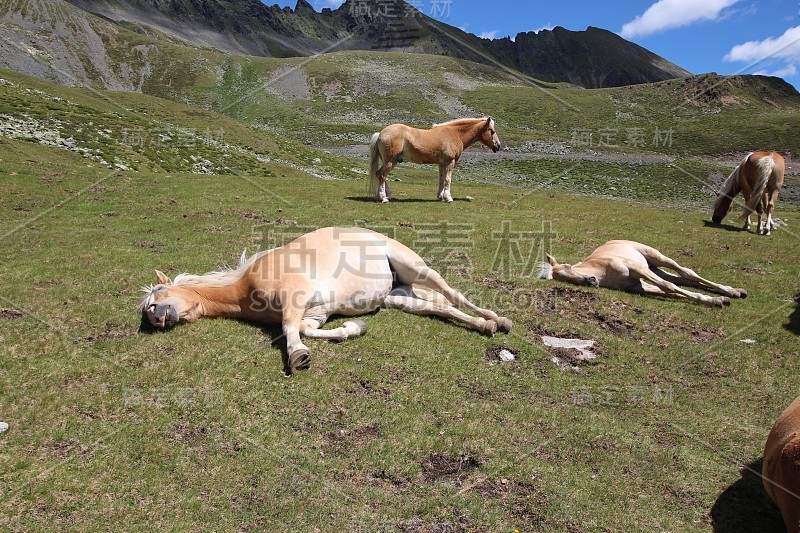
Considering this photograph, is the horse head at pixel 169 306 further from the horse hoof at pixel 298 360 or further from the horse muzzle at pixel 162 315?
the horse hoof at pixel 298 360

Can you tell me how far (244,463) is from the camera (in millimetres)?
4590

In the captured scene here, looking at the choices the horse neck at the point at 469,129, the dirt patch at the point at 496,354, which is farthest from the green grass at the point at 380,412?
the horse neck at the point at 469,129

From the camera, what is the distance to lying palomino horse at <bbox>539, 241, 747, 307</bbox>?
32.7 ft

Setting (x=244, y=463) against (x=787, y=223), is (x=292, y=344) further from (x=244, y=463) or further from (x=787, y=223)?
(x=787, y=223)

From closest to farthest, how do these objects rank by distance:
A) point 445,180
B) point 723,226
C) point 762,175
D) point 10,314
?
point 10,314 < point 762,175 < point 723,226 < point 445,180

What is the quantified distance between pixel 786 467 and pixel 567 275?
278 inches

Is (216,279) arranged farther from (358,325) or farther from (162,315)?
(358,325)

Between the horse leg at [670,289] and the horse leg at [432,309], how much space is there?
3986mm

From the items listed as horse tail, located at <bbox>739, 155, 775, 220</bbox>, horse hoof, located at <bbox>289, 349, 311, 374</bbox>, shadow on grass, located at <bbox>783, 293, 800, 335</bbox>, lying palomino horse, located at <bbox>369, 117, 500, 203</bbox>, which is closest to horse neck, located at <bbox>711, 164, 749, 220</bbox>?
horse tail, located at <bbox>739, 155, 775, 220</bbox>

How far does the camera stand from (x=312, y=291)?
279 inches

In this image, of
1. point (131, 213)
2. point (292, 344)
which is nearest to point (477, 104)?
point (131, 213)

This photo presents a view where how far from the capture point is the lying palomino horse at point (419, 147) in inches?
741

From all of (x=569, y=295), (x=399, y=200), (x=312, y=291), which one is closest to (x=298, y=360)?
(x=312, y=291)

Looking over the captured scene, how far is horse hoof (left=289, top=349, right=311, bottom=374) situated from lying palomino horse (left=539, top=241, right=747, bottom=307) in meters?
6.49
